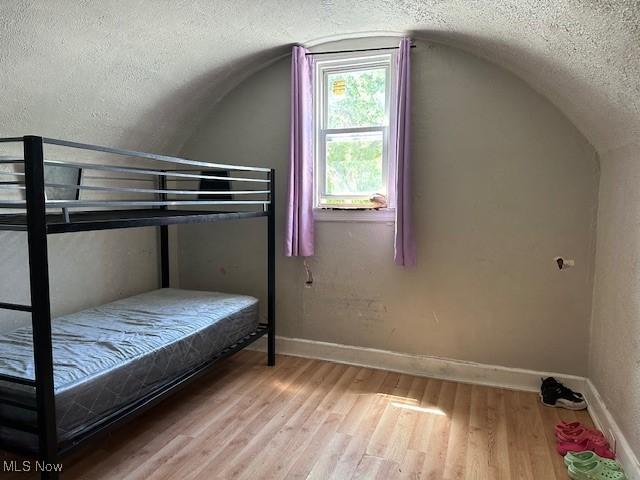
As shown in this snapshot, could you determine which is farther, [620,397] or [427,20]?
[427,20]

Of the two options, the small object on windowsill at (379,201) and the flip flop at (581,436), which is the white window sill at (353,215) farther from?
the flip flop at (581,436)

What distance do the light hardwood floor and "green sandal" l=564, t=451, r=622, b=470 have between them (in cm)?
5

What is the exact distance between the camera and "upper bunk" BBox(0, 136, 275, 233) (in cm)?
161

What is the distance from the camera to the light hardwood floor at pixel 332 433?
1960 millimetres

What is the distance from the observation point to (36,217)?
1.50 metres

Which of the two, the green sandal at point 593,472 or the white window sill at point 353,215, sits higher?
the white window sill at point 353,215

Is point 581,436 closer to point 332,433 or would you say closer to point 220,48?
point 332,433

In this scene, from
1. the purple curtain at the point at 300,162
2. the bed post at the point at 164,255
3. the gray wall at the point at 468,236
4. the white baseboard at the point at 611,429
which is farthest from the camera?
the bed post at the point at 164,255

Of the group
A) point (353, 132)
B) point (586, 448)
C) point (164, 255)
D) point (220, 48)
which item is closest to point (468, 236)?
point (353, 132)

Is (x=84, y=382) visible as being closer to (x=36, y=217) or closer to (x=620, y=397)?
(x=36, y=217)


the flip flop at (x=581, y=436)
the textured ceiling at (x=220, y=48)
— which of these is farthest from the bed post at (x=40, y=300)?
the flip flop at (x=581, y=436)

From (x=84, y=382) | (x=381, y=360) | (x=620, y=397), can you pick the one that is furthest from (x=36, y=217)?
(x=620, y=397)

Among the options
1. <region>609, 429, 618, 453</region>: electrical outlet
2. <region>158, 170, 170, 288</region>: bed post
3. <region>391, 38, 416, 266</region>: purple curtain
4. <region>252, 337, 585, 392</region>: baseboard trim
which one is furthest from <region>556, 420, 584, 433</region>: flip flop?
<region>158, 170, 170, 288</region>: bed post

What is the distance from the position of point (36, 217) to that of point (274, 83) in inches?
82.7
